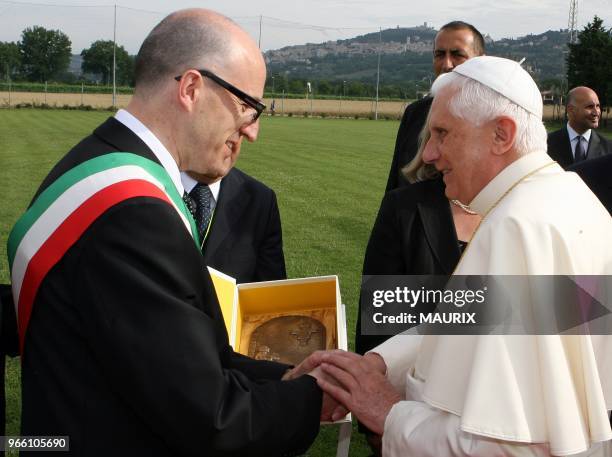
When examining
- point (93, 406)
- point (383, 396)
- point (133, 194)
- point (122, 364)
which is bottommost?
point (383, 396)

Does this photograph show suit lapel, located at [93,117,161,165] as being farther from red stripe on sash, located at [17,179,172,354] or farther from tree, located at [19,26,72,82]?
tree, located at [19,26,72,82]

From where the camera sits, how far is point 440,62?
5918 millimetres

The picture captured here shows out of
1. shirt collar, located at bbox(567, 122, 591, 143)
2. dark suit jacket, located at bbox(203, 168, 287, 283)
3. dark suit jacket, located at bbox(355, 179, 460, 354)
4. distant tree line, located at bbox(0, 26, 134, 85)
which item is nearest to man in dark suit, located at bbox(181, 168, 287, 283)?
dark suit jacket, located at bbox(203, 168, 287, 283)

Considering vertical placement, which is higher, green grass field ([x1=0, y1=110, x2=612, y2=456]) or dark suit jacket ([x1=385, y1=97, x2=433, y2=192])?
dark suit jacket ([x1=385, y1=97, x2=433, y2=192])

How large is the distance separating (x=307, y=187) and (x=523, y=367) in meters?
16.1

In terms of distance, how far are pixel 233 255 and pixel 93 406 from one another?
6.78 ft

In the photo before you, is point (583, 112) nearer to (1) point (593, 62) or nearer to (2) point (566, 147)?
(2) point (566, 147)

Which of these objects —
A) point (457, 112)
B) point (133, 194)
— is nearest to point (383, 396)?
point (457, 112)

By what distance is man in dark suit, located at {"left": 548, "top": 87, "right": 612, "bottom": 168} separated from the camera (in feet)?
37.1

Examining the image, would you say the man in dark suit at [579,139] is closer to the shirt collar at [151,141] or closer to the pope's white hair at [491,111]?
the pope's white hair at [491,111]

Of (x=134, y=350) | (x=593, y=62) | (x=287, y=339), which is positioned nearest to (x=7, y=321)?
(x=134, y=350)

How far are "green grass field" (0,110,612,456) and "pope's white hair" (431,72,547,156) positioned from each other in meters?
3.44

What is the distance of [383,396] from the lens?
9.34 feet

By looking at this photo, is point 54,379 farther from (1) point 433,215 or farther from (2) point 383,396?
(1) point 433,215
